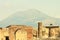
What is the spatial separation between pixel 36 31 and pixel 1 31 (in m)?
10.3

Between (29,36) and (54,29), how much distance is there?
10162 millimetres

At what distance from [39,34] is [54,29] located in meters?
4.17

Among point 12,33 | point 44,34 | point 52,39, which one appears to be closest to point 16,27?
point 12,33

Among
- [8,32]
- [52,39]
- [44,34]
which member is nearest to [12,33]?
[8,32]

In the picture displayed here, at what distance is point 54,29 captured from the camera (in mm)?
57500

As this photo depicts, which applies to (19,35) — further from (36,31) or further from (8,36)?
(36,31)

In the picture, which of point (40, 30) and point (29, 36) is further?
point (40, 30)

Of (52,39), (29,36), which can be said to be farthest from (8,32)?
(52,39)

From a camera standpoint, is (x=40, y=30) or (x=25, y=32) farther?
(x=40, y=30)

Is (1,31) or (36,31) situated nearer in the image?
(1,31)

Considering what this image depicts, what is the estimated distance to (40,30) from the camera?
5566 centimetres

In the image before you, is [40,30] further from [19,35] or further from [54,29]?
[19,35]

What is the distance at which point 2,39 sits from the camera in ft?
158

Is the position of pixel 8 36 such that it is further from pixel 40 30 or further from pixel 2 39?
pixel 40 30
